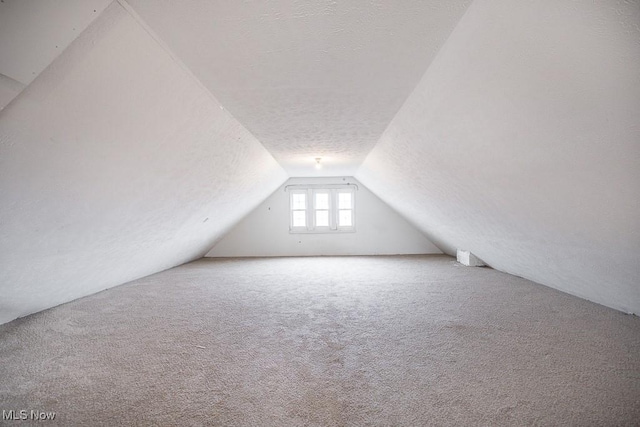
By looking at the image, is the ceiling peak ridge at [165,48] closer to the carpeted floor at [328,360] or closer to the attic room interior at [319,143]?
the attic room interior at [319,143]

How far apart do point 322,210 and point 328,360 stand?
18.8 ft

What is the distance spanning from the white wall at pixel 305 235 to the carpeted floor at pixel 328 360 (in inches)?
150

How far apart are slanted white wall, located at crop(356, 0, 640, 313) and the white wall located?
3744 mm

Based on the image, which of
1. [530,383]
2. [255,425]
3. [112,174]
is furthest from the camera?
[112,174]

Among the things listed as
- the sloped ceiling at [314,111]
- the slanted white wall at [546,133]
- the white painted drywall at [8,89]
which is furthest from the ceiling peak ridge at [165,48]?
the slanted white wall at [546,133]

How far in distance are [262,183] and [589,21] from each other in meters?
4.98

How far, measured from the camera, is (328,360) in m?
1.91

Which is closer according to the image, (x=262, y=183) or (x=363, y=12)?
(x=363, y=12)

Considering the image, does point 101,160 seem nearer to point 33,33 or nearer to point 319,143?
point 33,33

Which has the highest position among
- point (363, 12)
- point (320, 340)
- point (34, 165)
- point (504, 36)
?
point (363, 12)

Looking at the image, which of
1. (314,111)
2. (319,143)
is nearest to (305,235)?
(319,143)

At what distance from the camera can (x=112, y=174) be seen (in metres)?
2.22

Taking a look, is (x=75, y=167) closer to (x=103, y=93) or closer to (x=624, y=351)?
(x=103, y=93)

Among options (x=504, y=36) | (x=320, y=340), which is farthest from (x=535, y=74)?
(x=320, y=340)
